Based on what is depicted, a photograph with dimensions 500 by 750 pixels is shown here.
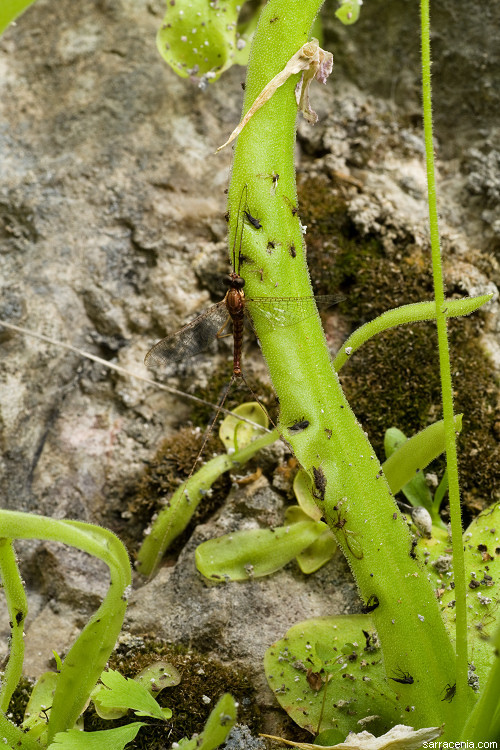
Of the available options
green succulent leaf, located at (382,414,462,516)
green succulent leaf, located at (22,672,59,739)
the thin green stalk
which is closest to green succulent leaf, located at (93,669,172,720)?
green succulent leaf, located at (22,672,59,739)

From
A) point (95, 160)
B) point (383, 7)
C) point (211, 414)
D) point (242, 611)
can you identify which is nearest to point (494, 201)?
point (383, 7)

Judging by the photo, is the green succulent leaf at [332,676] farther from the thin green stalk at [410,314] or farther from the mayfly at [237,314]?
the mayfly at [237,314]

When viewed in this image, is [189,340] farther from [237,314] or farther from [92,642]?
[92,642]

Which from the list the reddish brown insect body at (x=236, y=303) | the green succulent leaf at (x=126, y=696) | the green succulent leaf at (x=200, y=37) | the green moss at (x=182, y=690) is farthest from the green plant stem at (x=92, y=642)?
the green succulent leaf at (x=200, y=37)

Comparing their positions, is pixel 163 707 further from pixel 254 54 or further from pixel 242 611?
pixel 254 54

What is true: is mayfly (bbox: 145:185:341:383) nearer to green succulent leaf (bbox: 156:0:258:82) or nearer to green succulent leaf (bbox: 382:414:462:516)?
green succulent leaf (bbox: 382:414:462:516)

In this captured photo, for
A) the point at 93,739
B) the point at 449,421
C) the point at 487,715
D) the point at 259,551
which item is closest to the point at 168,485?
the point at 259,551
